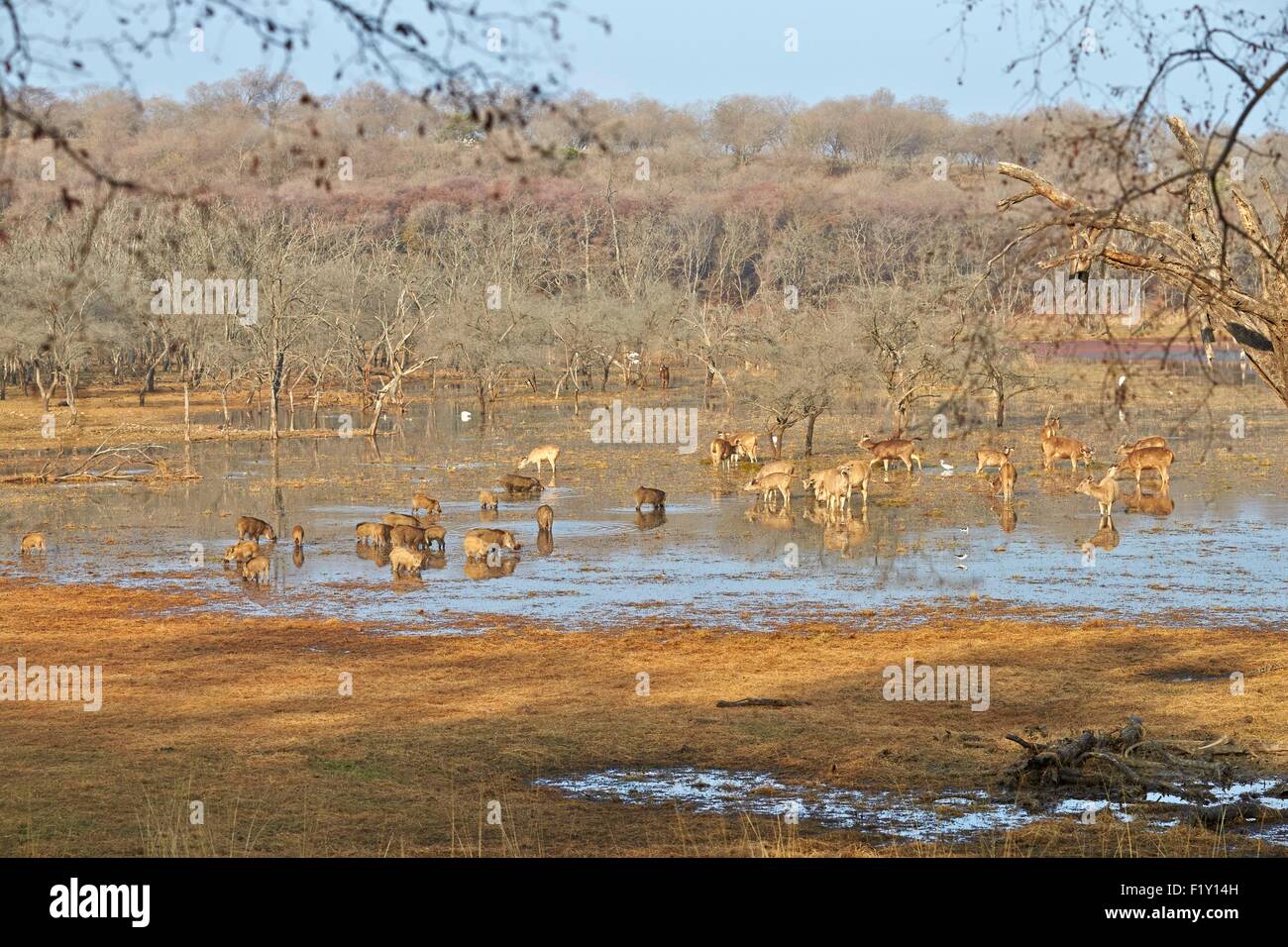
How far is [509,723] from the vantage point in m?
14.1

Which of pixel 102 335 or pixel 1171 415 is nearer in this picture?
pixel 1171 415

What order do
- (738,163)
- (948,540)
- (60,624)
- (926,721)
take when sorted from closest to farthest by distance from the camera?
1. (926,721)
2. (60,624)
3. (948,540)
4. (738,163)

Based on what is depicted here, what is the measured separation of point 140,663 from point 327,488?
58.6 ft

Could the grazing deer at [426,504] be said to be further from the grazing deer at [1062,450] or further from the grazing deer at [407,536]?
the grazing deer at [1062,450]

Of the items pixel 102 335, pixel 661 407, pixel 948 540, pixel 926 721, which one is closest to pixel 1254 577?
pixel 948 540

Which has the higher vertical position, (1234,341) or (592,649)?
(1234,341)

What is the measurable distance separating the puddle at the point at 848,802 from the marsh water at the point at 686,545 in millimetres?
7539

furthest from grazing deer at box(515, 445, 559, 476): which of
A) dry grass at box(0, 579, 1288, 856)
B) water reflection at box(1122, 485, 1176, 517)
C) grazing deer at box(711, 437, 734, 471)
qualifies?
dry grass at box(0, 579, 1288, 856)

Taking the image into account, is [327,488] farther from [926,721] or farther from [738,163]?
[738,163]

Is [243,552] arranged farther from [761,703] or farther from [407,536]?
[761,703]

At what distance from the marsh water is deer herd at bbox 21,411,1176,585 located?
32 centimetres

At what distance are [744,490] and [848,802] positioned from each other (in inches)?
926

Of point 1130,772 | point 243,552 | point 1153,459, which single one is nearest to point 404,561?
point 243,552

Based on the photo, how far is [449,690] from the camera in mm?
15602
